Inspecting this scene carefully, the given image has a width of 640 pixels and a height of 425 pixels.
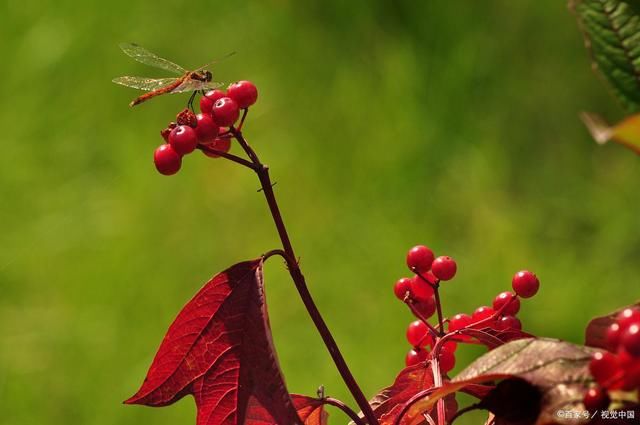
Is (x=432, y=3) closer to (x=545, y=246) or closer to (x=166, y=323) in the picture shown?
(x=545, y=246)

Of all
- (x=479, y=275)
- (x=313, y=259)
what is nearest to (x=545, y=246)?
(x=479, y=275)

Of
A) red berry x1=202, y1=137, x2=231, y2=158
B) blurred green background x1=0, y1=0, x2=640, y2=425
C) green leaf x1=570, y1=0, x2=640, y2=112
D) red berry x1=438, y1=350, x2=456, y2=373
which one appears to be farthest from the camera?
blurred green background x1=0, y1=0, x2=640, y2=425

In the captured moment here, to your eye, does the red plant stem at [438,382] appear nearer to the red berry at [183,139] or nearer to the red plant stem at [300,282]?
the red plant stem at [300,282]

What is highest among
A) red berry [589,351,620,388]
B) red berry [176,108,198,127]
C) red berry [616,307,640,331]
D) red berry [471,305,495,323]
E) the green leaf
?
red berry [176,108,198,127]

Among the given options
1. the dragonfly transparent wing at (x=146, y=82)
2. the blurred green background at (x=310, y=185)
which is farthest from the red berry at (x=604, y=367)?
the blurred green background at (x=310, y=185)

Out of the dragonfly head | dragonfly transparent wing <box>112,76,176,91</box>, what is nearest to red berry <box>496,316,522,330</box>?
the dragonfly head

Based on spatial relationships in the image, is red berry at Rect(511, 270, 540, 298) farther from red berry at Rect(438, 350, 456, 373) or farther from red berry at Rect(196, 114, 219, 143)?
red berry at Rect(196, 114, 219, 143)

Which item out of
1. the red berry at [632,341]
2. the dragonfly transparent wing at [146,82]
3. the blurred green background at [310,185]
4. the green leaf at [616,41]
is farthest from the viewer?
the blurred green background at [310,185]

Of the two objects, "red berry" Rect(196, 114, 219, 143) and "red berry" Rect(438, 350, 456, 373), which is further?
"red berry" Rect(438, 350, 456, 373)
